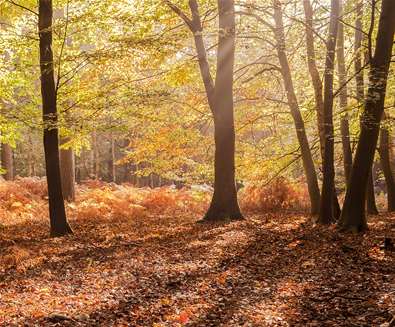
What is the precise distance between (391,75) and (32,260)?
11726mm

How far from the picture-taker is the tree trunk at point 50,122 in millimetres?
12023

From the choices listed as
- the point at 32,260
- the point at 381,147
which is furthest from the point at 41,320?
the point at 381,147

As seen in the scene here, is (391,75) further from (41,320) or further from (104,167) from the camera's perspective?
(104,167)

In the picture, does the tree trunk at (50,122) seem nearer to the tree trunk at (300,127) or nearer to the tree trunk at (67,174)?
the tree trunk at (67,174)

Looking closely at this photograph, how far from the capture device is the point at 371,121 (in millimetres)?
11141

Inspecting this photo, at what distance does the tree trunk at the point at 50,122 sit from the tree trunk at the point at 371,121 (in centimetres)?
708

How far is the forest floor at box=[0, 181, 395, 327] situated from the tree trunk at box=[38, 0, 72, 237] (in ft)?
2.28

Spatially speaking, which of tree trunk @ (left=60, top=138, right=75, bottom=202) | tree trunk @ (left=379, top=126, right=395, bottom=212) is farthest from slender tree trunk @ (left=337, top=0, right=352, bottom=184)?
tree trunk @ (left=60, top=138, right=75, bottom=202)

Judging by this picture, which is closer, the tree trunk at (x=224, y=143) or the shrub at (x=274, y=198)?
the tree trunk at (x=224, y=143)

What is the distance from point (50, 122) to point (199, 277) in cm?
552

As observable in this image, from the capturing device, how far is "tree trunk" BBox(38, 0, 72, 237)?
1202 cm

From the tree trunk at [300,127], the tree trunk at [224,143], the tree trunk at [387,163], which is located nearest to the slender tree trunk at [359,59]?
the tree trunk at [387,163]

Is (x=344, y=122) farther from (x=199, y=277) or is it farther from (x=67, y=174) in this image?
(x=67, y=174)

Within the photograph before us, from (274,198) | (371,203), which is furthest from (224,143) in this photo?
(371,203)
